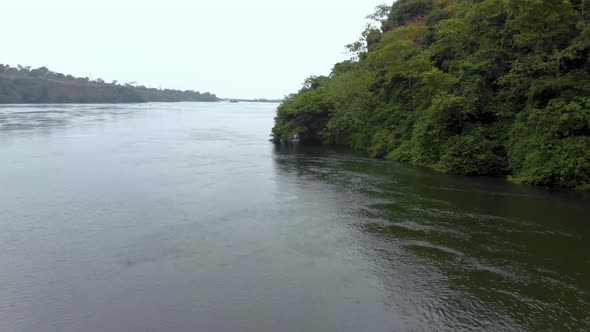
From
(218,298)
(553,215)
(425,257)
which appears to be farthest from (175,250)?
(553,215)

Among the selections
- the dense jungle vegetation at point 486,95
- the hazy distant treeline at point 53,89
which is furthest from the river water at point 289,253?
the hazy distant treeline at point 53,89

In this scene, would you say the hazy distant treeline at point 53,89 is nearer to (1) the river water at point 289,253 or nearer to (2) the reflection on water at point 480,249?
(1) the river water at point 289,253

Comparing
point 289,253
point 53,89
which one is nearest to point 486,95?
point 289,253

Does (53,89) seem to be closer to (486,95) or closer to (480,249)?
(486,95)

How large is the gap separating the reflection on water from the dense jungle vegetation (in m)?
1.93

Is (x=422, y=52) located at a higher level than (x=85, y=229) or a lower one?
higher

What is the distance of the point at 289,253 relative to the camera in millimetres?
11180

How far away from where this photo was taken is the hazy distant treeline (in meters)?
118

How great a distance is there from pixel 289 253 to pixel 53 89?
143 meters

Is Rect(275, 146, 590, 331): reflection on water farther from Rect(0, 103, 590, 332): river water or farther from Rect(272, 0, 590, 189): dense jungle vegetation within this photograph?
Rect(272, 0, 590, 189): dense jungle vegetation

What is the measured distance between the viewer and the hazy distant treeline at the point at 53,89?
387ft

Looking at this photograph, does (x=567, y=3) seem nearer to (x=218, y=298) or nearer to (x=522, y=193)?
(x=522, y=193)

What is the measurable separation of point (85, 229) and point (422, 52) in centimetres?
2286

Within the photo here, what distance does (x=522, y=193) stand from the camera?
17.1m
